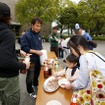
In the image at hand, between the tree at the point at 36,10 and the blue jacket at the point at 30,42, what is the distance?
23.1 metres

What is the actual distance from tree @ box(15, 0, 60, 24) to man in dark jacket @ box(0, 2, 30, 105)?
2471 centimetres

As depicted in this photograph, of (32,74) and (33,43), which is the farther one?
(32,74)

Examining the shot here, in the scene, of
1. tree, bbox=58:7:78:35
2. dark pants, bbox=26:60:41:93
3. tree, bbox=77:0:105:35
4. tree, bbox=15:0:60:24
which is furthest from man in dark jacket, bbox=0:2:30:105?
tree, bbox=58:7:78:35

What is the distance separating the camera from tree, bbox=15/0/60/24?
1047 inches

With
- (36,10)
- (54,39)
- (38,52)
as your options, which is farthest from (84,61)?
(36,10)

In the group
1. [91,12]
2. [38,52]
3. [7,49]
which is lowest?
[91,12]

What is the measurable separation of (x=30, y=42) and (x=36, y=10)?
24.1m

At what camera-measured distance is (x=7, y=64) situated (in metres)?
1.92

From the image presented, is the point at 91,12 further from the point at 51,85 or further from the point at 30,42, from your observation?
the point at 51,85

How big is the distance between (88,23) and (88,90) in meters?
30.0

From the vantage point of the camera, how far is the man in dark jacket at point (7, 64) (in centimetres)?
Result: 190

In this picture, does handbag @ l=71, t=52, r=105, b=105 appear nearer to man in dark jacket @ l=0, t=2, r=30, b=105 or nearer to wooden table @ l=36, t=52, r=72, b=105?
wooden table @ l=36, t=52, r=72, b=105

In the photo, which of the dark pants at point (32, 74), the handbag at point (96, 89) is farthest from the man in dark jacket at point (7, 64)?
the dark pants at point (32, 74)

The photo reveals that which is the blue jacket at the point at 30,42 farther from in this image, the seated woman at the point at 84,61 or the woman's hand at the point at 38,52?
the seated woman at the point at 84,61
